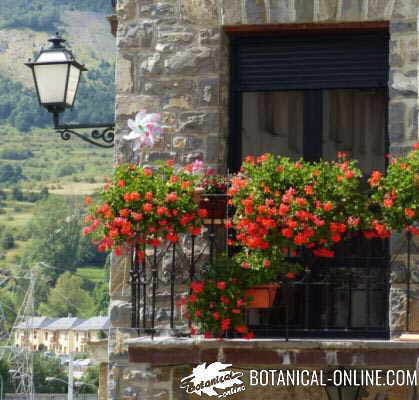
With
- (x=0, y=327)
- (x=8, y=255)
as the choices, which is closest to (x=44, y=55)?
(x=0, y=327)

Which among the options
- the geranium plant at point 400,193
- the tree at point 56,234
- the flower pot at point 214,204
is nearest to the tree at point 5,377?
the tree at point 56,234

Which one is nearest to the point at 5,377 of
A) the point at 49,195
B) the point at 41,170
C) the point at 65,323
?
the point at 65,323

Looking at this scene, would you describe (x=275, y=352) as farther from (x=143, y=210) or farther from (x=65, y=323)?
(x=65, y=323)

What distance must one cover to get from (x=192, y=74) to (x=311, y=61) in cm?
101

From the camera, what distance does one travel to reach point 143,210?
29.8 ft

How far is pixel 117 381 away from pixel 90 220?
4.79 feet

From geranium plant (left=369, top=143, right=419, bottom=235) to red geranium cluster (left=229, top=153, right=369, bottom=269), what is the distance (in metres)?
0.16

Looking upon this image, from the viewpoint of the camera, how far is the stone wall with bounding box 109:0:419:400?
32.3 ft

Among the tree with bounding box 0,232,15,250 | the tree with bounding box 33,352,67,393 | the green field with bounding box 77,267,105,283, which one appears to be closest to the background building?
the tree with bounding box 33,352,67,393

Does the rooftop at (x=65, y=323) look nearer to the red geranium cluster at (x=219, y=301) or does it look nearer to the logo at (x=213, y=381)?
the logo at (x=213, y=381)

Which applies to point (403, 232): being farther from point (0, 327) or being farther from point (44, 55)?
point (0, 327)

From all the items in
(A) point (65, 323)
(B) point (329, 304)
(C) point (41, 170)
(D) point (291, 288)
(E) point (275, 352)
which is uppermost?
(C) point (41, 170)

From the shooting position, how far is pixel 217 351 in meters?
9.08

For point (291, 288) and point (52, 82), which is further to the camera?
point (52, 82)
